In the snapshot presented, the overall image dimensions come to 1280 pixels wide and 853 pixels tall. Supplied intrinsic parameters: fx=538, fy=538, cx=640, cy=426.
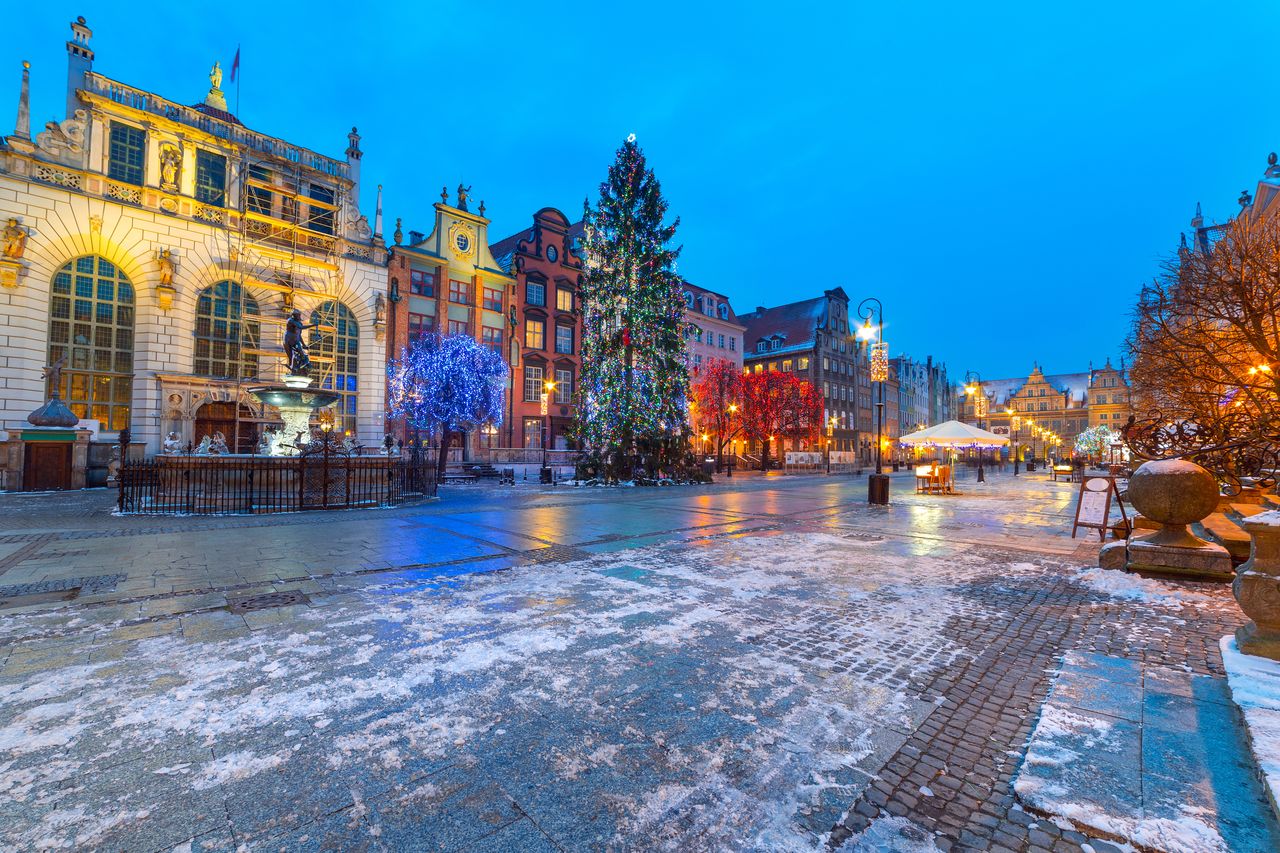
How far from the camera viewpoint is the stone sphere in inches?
273

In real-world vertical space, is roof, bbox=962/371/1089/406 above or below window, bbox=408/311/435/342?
above

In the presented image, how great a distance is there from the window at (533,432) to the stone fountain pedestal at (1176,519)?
116 ft

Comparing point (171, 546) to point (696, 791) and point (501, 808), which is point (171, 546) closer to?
point (501, 808)

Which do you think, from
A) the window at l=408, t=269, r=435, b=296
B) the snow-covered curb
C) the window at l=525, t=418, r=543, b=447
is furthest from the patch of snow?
the window at l=525, t=418, r=543, b=447

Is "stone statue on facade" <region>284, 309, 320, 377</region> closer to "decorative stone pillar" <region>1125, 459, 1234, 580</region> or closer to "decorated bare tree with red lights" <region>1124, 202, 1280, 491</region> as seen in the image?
"decorative stone pillar" <region>1125, 459, 1234, 580</region>

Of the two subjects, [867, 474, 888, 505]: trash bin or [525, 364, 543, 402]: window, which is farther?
[525, 364, 543, 402]: window

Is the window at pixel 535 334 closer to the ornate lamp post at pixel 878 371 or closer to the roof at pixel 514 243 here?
the roof at pixel 514 243

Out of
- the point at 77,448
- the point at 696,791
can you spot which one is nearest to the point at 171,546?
the point at 696,791

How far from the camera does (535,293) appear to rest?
40656 mm

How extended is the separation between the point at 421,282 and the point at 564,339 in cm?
1116

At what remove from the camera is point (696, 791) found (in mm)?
2572

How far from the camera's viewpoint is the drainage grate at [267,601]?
547 cm

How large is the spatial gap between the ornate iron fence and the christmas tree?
12070 millimetres

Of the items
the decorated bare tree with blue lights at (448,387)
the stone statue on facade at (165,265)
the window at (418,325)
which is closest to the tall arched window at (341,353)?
the decorated bare tree with blue lights at (448,387)
